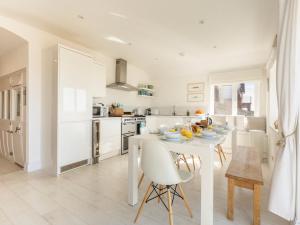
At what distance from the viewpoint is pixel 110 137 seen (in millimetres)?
4012

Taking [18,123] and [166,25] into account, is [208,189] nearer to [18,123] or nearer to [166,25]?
[166,25]

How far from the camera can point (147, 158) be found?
1583 millimetres

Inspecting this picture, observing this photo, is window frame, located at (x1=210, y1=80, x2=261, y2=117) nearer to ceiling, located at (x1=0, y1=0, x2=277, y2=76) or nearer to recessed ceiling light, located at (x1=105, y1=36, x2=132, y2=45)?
ceiling, located at (x1=0, y1=0, x2=277, y2=76)

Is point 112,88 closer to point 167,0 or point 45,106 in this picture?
point 45,106

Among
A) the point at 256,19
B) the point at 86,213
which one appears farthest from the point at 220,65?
the point at 86,213

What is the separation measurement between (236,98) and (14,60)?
18.3 feet

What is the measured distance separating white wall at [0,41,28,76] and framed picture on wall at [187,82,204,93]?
437 centimetres

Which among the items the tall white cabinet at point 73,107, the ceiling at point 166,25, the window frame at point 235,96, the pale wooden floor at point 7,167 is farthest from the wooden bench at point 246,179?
the pale wooden floor at point 7,167

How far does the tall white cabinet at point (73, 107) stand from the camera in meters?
2.97

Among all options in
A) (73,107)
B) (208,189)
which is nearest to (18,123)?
(73,107)

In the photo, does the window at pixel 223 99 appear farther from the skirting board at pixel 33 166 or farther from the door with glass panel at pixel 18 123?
the door with glass panel at pixel 18 123

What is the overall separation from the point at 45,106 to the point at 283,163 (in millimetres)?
3690

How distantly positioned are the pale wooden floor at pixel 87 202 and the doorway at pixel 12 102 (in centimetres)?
66

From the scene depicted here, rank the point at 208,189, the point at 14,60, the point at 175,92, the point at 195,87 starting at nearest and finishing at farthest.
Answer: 1. the point at 208,189
2. the point at 14,60
3. the point at 195,87
4. the point at 175,92
